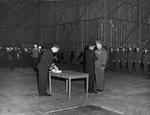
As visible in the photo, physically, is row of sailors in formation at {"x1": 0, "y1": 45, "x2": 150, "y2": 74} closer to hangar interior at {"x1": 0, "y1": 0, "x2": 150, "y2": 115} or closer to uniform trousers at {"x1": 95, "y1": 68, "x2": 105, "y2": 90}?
hangar interior at {"x1": 0, "y1": 0, "x2": 150, "y2": 115}

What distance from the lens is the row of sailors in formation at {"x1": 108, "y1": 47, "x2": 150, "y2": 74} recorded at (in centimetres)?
1541

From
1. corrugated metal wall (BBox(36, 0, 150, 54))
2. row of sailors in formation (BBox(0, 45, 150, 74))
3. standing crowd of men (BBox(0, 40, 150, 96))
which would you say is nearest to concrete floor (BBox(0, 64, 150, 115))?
standing crowd of men (BBox(0, 40, 150, 96))

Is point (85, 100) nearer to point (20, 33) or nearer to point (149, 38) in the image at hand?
point (149, 38)

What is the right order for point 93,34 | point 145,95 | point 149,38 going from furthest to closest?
point 149,38, point 93,34, point 145,95

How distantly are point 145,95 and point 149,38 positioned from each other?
1714 centimetres

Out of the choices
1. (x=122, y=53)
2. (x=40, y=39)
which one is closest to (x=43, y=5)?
(x=40, y=39)

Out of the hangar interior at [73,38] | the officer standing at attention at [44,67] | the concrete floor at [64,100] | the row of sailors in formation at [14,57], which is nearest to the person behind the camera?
the concrete floor at [64,100]

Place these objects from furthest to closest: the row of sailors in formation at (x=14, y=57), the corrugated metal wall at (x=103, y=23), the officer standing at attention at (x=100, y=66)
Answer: the corrugated metal wall at (x=103, y=23)
the row of sailors in formation at (x=14, y=57)
the officer standing at attention at (x=100, y=66)

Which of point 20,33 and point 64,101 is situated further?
point 20,33

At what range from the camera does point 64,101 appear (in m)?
7.85

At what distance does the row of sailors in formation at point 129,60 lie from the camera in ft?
50.6

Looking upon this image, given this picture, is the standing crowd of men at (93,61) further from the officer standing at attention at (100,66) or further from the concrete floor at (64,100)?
the concrete floor at (64,100)

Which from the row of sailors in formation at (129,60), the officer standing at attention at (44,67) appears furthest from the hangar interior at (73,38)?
the row of sailors in formation at (129,60)

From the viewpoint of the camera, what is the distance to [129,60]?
16.6m
